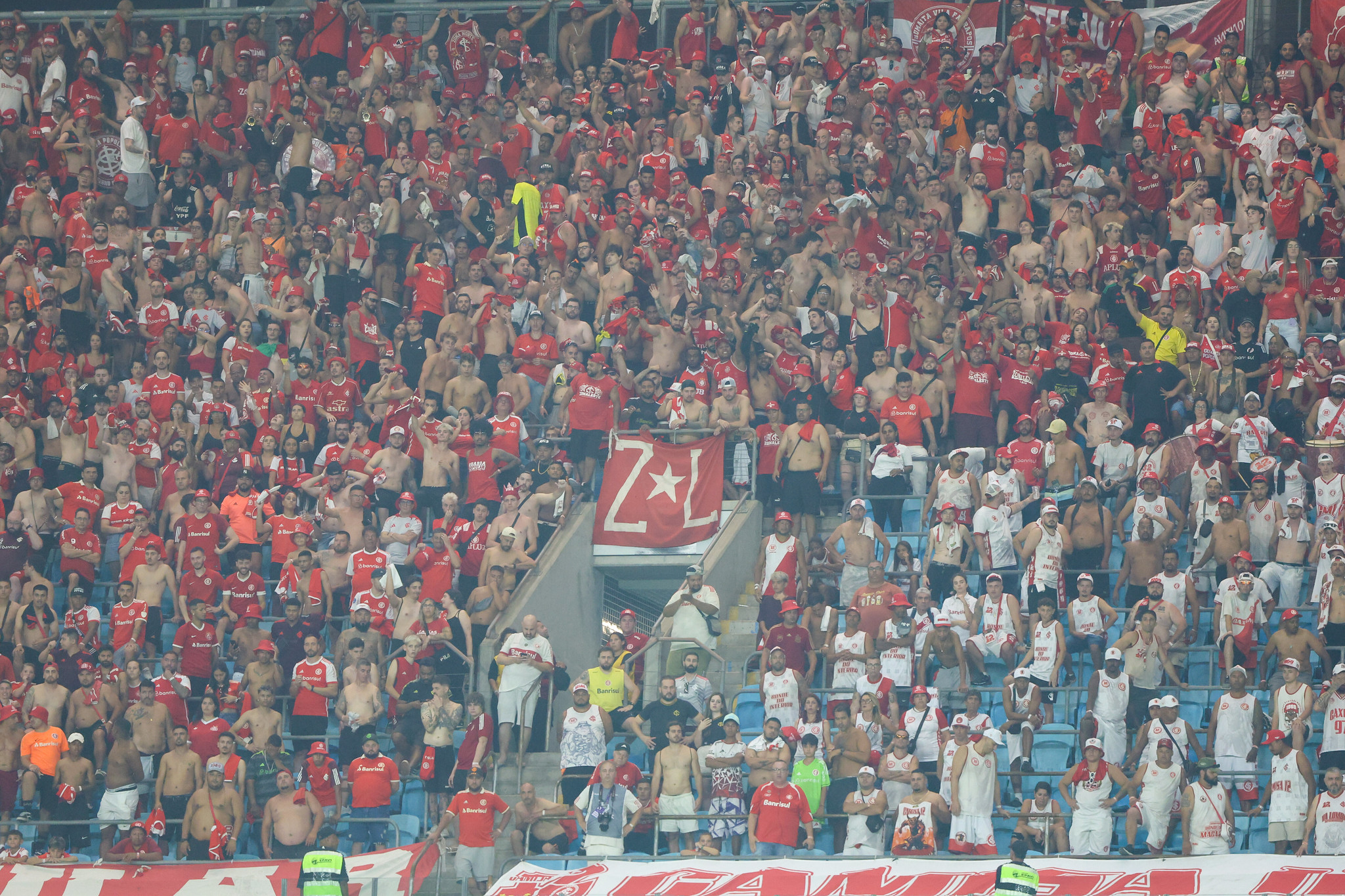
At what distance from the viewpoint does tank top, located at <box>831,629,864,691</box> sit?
18.8 meters

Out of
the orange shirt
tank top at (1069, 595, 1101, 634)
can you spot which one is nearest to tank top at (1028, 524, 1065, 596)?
tank top at (1069, 595, 1101, 634)

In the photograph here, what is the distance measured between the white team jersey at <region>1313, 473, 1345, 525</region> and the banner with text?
19.8 ft

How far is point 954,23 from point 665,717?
13.1 metres

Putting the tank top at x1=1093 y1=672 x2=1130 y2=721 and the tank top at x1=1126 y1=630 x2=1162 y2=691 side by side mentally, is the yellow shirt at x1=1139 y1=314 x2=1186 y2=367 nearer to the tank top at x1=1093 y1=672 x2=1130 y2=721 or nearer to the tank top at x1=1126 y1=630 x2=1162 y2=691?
the tank top at x1=1126 y1=630 x2=1162 y2=691

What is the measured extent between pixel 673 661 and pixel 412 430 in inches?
168

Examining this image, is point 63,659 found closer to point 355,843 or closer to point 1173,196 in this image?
point 355,843

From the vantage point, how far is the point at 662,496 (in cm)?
2125

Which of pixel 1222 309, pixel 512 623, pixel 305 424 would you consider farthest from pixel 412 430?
pixel 1222 309

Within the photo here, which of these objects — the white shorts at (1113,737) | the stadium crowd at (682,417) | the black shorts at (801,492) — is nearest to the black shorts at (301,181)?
the stadium crowd at (682,417)

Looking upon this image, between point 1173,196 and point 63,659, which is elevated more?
point 1173,196

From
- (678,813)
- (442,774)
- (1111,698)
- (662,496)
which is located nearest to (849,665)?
(678,813)

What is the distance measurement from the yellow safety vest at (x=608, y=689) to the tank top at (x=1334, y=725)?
20.7 ft

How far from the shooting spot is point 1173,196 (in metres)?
23.8

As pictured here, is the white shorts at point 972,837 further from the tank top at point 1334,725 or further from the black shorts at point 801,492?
the black shorts at point 801,492
